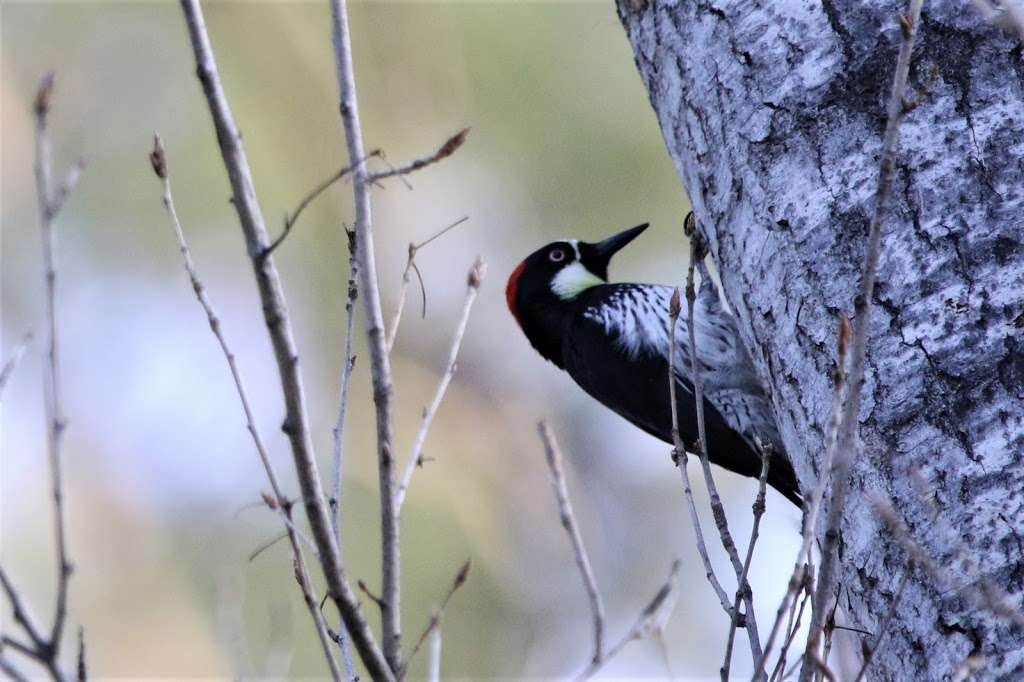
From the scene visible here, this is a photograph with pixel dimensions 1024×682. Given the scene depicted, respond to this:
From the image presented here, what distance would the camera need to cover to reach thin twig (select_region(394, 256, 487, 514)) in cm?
183

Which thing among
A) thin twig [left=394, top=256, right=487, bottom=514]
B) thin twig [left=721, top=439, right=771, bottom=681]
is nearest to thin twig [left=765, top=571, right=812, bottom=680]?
thin twig [left=721, top=439, right=771, bottom=681]

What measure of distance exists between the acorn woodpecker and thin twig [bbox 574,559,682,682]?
1.12 metres

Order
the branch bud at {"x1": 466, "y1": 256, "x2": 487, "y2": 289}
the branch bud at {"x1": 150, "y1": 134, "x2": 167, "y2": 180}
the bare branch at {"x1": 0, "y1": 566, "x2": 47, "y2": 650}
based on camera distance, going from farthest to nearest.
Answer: the branch bud at {"x1": 466, "y1": 256, "x2": 487, "y2": 289}
the branch bud at {"x1": 150, "y1": 134, "x2": 167, "y2": 180}
the bare branch at {"x1": 0, "y1": 566, "x2": 47, "y2": 650}

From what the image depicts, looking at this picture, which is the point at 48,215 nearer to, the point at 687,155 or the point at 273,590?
the point at 687,155

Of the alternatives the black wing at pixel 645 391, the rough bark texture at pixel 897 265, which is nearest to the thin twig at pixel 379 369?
the rough bark texture at pixel 897 265

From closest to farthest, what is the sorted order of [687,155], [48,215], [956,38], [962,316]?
[48,215]
[962,316]
[956,38]
[687,155]

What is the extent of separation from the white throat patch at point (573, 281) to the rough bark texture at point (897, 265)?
89.5 inches

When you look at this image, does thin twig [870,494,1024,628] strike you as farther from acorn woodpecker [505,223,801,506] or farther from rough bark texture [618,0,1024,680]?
acorn woodpecker [505,223,801,506]

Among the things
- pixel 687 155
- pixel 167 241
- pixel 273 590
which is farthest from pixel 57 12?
pixel 687 155

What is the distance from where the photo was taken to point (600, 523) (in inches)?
326

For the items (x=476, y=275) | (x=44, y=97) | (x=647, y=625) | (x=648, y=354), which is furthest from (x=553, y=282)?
(x=44, y=97)

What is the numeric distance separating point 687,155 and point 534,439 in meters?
5.76

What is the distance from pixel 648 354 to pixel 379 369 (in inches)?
95.6

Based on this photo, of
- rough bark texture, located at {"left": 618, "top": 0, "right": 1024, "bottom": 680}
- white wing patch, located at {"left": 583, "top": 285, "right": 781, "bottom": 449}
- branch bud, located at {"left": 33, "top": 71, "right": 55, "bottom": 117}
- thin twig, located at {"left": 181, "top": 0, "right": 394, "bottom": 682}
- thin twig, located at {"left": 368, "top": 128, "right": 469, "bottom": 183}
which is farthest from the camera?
white wing patch, located at {"left": 583, "top": 285, "right": 781, "bottom": 449}
